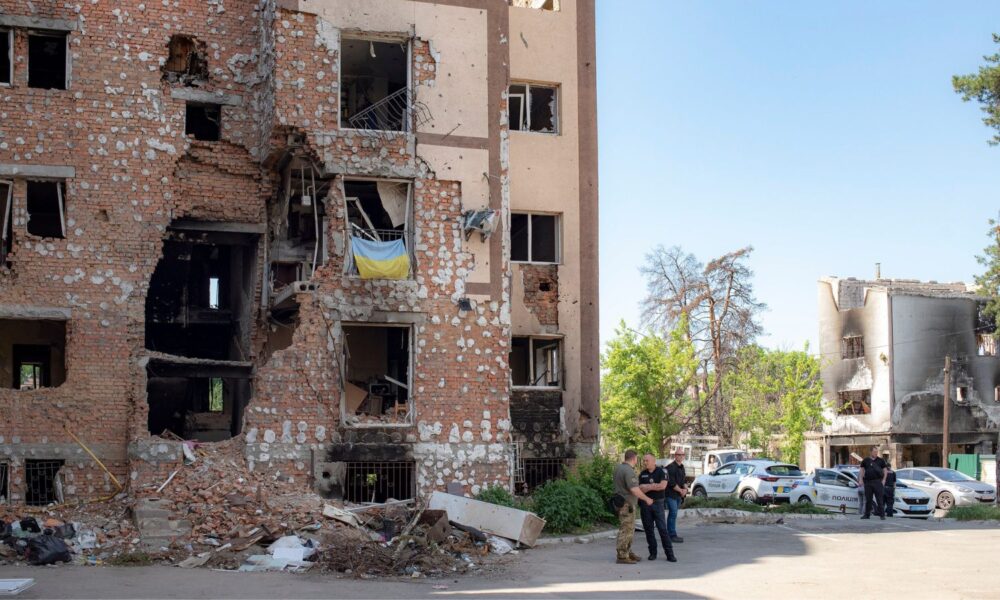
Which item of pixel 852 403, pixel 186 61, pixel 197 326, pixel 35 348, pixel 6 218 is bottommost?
pixel 852 403

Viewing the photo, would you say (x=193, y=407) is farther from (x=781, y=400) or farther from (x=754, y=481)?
(x=781, y=400)

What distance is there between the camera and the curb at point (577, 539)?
808 inches

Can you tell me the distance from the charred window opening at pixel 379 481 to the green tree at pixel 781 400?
3432 cm

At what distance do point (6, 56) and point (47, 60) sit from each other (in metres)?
1.34

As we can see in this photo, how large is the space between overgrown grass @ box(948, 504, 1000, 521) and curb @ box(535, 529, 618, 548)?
10.2 meters

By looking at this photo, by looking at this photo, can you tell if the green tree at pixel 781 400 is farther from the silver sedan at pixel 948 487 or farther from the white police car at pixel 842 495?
the white police car at pixel 842 495

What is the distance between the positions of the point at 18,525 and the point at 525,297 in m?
12.8

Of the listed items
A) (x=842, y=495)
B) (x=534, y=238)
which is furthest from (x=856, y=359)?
(x=534, y=238)

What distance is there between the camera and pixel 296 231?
83.0 feet

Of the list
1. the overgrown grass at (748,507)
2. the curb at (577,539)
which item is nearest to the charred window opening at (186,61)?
the curb at (577,539)

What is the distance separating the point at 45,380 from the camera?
26.4 meters

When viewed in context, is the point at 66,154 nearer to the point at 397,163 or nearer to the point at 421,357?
the point at 397,163

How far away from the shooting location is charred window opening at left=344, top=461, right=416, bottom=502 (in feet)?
74.4

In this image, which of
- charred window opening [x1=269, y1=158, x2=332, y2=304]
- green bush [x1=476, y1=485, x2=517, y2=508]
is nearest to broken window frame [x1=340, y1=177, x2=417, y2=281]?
charred window opening [x1=269, y1=158, x2=332, y2=304]
